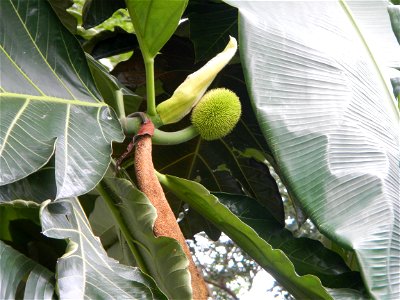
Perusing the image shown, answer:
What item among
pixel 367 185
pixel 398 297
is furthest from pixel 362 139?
pixel 398 297

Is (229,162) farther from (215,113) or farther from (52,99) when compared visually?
(52,99)

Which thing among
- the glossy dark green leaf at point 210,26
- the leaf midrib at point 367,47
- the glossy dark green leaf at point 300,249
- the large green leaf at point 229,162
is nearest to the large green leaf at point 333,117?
the leaf midrib at point 367,47

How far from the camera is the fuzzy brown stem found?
2.51ft

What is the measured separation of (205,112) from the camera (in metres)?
0.88

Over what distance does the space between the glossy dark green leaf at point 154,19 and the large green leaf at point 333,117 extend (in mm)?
75

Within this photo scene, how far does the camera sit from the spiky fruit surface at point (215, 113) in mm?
881

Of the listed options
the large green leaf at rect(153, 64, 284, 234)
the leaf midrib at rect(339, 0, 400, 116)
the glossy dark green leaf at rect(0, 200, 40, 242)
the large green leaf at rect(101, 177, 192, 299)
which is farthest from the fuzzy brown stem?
the large green leaf at rect(153, 64, 284, 234)

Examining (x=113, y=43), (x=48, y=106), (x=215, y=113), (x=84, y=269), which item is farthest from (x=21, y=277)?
(x=113, y=43)

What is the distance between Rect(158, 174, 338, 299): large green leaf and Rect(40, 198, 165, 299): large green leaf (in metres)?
0.12

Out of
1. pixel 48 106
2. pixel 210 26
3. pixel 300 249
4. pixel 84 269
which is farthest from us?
pixel 210 26

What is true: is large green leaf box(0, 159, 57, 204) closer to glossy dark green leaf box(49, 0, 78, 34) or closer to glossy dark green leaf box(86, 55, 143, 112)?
glossy dark green leaf box(86, 55, 143, 112)

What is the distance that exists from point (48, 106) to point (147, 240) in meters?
0.19

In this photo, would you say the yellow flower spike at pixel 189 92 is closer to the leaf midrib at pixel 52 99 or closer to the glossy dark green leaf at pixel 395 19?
the leaf midrib at pixel 52 99

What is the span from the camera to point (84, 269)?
700mm
